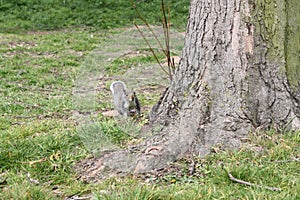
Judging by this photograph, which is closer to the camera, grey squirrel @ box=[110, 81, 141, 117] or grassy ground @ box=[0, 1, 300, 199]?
grassy ground @ box=[0, 1, 300, 199]

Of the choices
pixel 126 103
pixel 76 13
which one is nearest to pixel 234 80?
pixel 126 103

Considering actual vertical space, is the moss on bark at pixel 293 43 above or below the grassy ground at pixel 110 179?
above

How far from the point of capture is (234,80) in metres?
3.44

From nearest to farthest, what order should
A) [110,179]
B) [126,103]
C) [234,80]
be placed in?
[110,179]
[234,80]
[126,103]

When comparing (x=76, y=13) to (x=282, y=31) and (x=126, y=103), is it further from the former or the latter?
(x=282, y=31)

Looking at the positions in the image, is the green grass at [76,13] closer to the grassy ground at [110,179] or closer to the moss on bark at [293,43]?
the grassy ground at [110,179]

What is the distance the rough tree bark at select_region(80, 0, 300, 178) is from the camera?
3400mm

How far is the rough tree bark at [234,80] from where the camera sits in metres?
3.40

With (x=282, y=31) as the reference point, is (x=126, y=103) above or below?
below

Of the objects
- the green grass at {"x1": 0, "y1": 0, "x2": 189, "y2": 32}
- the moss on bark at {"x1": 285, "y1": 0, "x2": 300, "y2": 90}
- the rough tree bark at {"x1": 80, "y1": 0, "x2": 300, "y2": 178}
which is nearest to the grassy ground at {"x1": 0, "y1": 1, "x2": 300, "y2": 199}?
the rough tree bark at {"x1": 80, "y1": 0, "x2": 300, "y2": 178}

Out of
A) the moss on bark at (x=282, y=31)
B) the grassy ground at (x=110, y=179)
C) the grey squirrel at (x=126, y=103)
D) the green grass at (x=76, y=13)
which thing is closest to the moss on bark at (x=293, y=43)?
the moss on bark at (x=282, y=31)

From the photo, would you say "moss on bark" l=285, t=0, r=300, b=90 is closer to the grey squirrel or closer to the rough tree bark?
the rough tree bark

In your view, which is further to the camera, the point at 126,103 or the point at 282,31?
the point at 126,103

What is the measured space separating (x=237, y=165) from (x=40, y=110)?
275 centimetres
